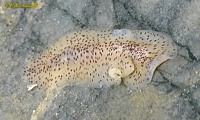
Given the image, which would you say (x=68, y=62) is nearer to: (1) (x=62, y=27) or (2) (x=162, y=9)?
(1) (x=62, y=27)

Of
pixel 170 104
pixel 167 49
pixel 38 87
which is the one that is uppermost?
pixel 167 49

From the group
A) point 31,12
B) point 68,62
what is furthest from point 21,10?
point 68,62

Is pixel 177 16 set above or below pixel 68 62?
above

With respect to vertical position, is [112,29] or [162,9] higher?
[162,9]

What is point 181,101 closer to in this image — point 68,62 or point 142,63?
point 142,63

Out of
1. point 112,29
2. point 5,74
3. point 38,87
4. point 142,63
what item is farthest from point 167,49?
point 5,74

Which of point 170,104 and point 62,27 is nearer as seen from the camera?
point 170,104
